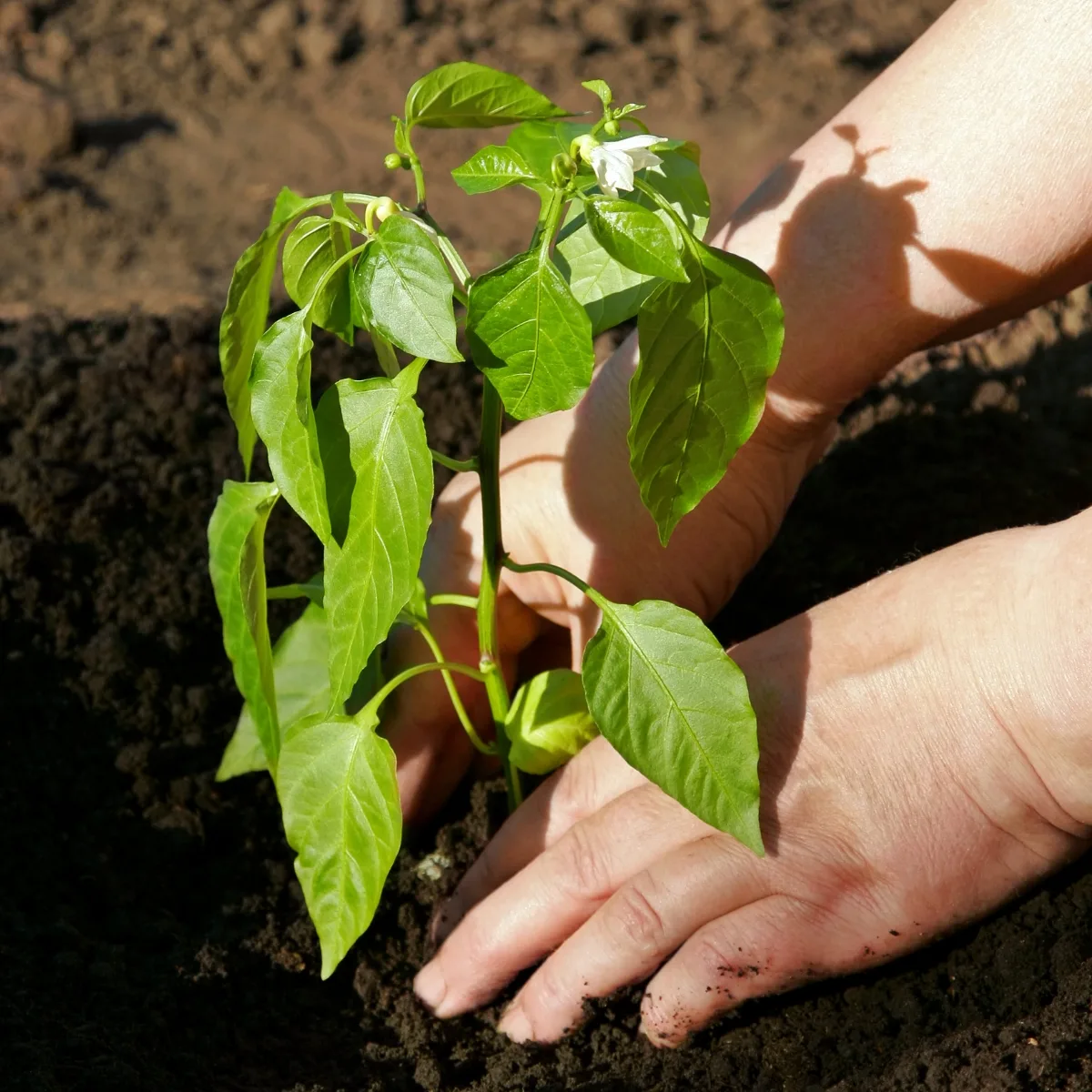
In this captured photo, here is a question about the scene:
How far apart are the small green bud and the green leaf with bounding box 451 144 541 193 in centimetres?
3

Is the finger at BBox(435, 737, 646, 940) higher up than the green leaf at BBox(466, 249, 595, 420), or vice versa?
the green leaf at BBox(466, 249, 595, 420)

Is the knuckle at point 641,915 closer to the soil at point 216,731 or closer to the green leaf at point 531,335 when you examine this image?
the soil at point 216,731

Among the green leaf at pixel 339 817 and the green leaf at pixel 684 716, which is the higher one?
the green leaf at pixel 684 716

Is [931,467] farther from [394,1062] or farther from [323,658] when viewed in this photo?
[394,1062]

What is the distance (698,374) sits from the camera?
1.00 meters

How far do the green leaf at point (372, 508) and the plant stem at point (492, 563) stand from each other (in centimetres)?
10

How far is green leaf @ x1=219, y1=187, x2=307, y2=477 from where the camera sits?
1071 millimetres

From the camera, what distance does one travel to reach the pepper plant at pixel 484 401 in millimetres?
963

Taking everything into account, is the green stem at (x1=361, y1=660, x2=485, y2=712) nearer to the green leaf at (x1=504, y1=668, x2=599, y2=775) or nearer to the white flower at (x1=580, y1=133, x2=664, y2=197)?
the green leaf at (x1=504, y1=668, x2=599, y2=775)

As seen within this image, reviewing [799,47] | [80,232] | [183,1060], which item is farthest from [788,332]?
[799,47]

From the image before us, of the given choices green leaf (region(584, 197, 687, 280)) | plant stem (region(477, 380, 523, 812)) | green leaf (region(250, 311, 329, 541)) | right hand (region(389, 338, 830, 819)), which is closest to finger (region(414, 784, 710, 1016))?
plant stem (region(477, 380, 523, 812))

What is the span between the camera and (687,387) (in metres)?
1.01

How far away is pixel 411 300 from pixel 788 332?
0.64m

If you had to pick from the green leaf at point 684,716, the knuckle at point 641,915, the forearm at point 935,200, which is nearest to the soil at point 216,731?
the knuckle at point 641,915
